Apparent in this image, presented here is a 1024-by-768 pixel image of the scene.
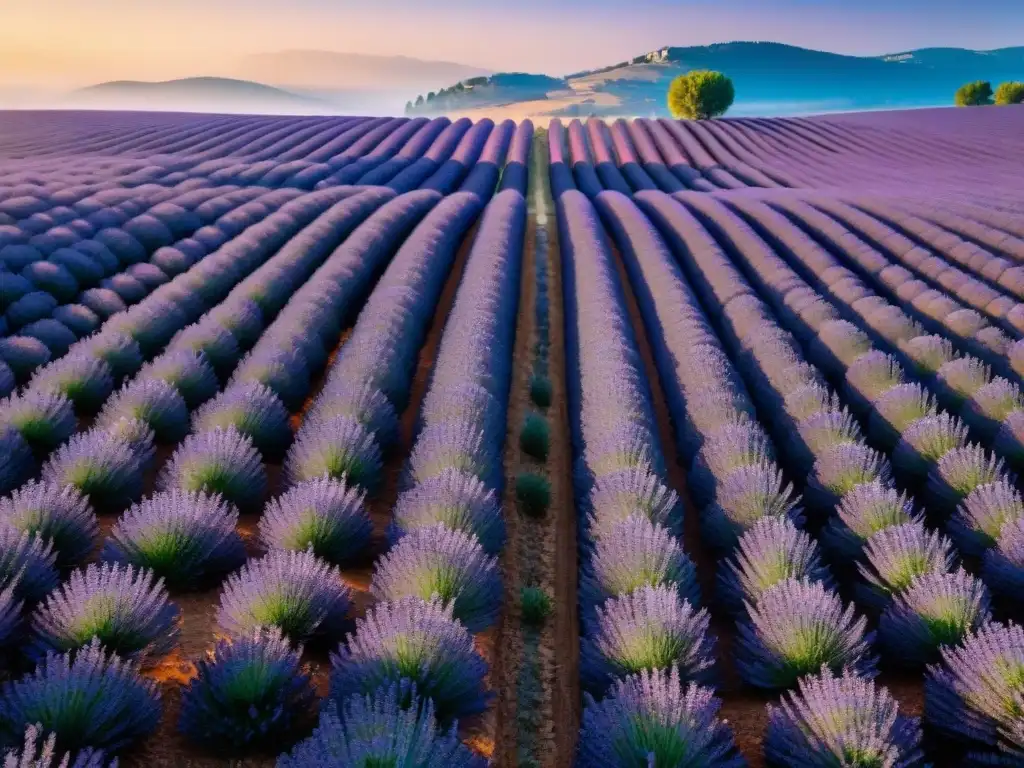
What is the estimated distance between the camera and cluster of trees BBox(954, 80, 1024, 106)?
1714 inches

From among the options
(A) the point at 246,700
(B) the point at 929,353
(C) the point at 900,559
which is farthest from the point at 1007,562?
(A) the point at 246,700

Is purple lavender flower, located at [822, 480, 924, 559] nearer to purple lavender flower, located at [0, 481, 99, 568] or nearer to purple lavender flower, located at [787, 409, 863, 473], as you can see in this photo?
purple lavender flower, located at [787, 409, 863, 473]

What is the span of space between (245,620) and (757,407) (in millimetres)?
4644

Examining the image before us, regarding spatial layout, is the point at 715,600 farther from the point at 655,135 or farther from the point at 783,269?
the point at 655,135

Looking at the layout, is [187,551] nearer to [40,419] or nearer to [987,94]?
[40,419]

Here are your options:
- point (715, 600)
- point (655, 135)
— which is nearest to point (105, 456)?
point (715, 600)

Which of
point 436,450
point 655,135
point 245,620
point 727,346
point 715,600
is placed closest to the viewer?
point 245,620

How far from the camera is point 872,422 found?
5.51m

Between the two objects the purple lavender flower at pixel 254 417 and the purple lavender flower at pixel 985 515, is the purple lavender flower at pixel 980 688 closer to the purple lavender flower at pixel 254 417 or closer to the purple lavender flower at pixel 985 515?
the purple lavender flower at pixel 985 515

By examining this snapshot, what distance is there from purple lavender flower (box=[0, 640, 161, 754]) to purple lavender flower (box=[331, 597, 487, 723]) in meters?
0.70

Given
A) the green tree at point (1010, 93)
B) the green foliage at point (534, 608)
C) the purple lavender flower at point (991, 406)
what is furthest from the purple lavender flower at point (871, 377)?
the green tree at point (1010, 93)

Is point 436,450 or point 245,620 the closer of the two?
point 245,620

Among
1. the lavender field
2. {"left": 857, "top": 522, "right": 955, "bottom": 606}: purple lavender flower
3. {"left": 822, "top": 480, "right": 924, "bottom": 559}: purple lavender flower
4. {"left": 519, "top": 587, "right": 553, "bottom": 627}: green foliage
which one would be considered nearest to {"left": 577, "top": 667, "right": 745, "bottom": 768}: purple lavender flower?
the lavender field

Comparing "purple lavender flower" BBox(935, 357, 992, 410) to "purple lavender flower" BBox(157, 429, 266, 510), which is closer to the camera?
"purple lavender flower" BBox(157, 429, 266, 510)
